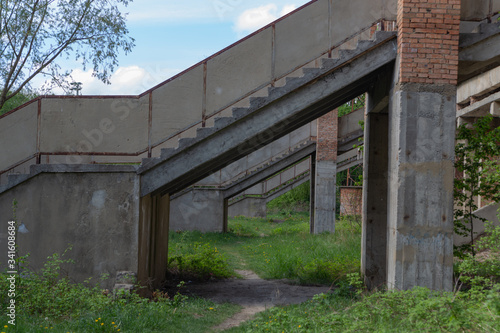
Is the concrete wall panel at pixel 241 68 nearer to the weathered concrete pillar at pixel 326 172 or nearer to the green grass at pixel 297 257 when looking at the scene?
the green grass at pixel 297 257

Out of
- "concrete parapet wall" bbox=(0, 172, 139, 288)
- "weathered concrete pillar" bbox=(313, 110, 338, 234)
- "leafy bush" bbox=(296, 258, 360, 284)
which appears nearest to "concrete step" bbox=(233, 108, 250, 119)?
"concrete parapet wall" bbox=(0, 172, 139, 288)

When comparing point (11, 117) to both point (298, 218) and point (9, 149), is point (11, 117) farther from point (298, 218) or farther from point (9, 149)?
point (298, 218)

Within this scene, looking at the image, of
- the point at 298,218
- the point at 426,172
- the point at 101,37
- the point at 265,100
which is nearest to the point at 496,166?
the point at 426,172

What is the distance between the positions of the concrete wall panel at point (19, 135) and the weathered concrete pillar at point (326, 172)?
13879 mm

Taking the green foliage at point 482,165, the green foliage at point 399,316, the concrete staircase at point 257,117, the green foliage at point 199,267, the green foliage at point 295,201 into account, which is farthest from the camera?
the green foliage at point 295,201

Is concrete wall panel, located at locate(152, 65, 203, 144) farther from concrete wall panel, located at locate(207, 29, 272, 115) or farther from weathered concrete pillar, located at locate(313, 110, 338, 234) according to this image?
weathered concrete pillar, located at locate(313, 110, 338, 234)

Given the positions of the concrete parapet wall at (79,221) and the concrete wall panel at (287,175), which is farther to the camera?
the concrete wall panel at (287,175)

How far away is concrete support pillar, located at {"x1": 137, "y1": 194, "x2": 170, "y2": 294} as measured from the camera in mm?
9077

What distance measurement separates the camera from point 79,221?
8.72 m

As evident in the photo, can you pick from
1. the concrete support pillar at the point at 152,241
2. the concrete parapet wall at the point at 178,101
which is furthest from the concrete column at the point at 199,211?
the concrete parapet wall at the point at 178,101

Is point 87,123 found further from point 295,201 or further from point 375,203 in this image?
point 295,201

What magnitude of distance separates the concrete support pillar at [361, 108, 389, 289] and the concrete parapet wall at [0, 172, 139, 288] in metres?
4.94

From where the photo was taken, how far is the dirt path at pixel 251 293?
901cm

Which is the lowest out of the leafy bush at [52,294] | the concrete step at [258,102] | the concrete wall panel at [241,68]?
the leafy bush at [52,294]
